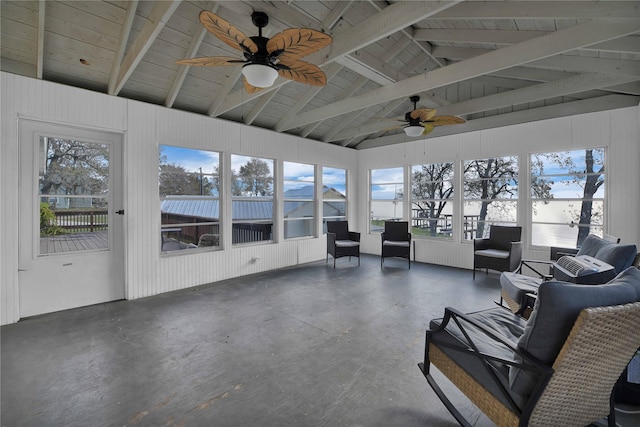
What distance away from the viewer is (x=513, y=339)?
1.81m

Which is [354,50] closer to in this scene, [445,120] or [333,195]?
[445,120]

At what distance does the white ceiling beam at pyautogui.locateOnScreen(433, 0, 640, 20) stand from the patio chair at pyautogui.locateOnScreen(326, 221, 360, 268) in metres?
4.06

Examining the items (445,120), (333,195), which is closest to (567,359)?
(445,120)

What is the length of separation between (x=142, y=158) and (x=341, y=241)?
3940 mm

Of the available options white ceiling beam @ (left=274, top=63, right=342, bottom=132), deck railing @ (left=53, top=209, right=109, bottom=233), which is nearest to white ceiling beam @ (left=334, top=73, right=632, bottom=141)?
white ceiling beam @ (left=274, top=63, right=342, bottom=132)

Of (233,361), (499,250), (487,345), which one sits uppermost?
(499,250)

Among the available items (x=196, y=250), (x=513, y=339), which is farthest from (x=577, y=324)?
(x=196, y=250)

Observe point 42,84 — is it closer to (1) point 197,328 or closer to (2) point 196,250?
(2) point 196,250

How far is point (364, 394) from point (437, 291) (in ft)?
8.99

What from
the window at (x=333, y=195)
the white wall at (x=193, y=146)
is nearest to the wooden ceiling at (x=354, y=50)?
the white wall at (x=193, y=146)

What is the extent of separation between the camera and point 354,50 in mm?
3031

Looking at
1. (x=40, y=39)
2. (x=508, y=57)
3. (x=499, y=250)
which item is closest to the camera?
(x=40, y=39)

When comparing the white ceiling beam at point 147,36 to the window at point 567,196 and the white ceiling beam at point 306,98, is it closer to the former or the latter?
the white ceiling beam at point 306,98

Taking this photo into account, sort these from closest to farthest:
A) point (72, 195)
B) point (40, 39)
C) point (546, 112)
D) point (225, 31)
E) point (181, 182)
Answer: point (225, 31)
point (40, 39)
point (72, 195)
point (181, 182)
point (546, 112)
